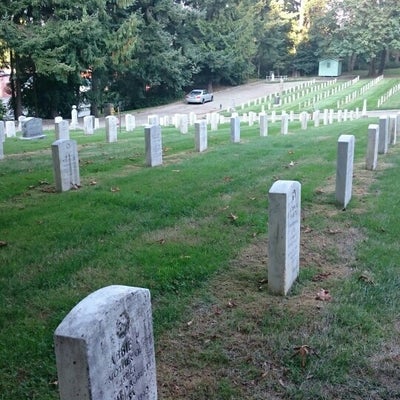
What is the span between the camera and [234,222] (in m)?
7.19

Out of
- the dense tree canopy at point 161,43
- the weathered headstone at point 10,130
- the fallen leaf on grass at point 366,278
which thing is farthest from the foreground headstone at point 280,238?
the dense tree canopy at point 161,43

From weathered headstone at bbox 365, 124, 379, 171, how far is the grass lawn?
789 millimetres

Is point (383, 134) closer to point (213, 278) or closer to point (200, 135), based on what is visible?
point (200, 135)

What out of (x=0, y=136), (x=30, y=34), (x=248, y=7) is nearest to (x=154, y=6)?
(x=30, y=34)

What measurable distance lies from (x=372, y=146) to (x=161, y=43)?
3233 cm

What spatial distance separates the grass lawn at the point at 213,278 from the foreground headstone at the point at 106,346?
2.90 feet

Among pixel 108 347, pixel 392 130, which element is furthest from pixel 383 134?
pixel 108 347

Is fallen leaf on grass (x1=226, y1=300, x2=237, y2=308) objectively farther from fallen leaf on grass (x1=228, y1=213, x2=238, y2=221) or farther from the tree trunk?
the tree trunk

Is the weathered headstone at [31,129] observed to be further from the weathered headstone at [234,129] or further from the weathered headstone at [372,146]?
the weathered headstone at [372,146]

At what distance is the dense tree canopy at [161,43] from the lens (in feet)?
101

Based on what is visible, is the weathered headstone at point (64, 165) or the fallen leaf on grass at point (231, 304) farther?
the weathered headstone at point (64, 165)

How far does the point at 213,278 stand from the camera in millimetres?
5363

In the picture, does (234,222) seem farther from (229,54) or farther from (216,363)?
(229,54)

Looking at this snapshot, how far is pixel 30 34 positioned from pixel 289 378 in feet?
100
